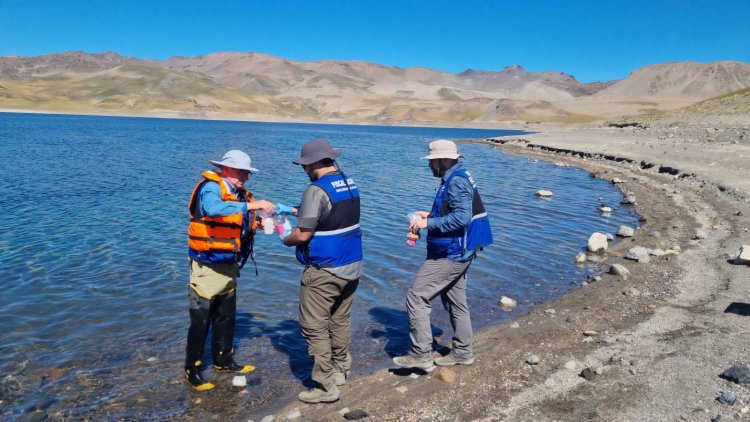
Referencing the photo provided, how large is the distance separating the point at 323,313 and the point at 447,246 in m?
1.71

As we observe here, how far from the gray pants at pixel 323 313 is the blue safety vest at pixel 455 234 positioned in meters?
1.12

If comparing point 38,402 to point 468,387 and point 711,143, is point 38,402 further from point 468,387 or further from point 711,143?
point 711,143

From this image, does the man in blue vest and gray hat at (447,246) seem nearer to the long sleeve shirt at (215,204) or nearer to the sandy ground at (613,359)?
the sandy ground at (613,359)

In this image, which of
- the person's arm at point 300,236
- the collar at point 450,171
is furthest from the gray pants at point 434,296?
the person's arm at point 300,236

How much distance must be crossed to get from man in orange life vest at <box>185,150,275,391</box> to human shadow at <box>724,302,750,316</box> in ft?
23.0

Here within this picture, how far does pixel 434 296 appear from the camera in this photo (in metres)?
6.64

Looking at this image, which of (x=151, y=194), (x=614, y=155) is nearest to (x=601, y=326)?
(x=151, y=194)

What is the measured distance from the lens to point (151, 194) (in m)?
23.5

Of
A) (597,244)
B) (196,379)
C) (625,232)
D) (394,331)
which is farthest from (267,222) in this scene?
(625,232)

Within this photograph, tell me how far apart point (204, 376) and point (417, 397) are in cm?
295

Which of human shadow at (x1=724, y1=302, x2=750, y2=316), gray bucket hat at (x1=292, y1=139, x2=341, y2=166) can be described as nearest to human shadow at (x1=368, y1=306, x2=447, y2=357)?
gray bucket hat at (x1=292, y1=139, x2=341, y2=166)

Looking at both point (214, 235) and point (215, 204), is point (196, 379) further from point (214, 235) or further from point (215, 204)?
point (215, 204)

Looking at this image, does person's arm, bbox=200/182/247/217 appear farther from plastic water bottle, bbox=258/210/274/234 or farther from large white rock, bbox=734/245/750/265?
large white rock, bbox=734/245/750/265

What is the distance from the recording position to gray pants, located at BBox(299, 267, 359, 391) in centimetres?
592
